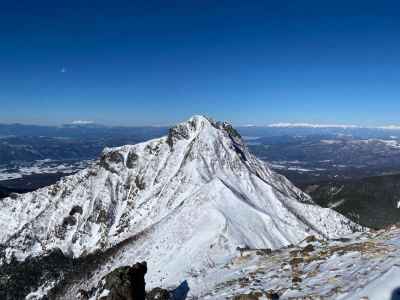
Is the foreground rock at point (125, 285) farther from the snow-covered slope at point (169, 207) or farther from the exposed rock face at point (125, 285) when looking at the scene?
the snow-covered slope at point (169, 207)

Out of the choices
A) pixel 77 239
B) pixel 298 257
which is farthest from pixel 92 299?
pixel 77 239

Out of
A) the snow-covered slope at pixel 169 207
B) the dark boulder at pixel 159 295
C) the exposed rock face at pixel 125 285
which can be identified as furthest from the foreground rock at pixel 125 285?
the snow-covered slope at pixel 169 207

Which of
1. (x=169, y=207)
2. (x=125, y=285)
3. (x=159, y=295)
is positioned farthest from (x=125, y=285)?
(x=169, y=207)

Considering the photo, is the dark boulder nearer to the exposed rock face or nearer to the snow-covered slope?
the exposed rock face

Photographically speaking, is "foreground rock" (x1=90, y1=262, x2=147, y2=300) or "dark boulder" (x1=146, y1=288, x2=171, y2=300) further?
"dark boulder" (x1=146, y1=288, x2=171, y2=300)

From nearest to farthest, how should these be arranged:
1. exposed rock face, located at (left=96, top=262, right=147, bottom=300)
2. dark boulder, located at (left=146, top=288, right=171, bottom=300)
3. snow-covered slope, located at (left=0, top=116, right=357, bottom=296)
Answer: exposed rock face, located at (left=96, top=262, right=147, bottom=300) → dark boulder, located at (left=146, top=288, right=171, bottom=300) → snow-covered slope, located at (left=0, top=116, right=357, bottom=296)

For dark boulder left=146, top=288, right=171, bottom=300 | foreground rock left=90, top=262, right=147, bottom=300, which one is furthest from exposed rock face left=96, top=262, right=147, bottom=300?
dark boulder left=146, top=288, right=171, bottom=300
